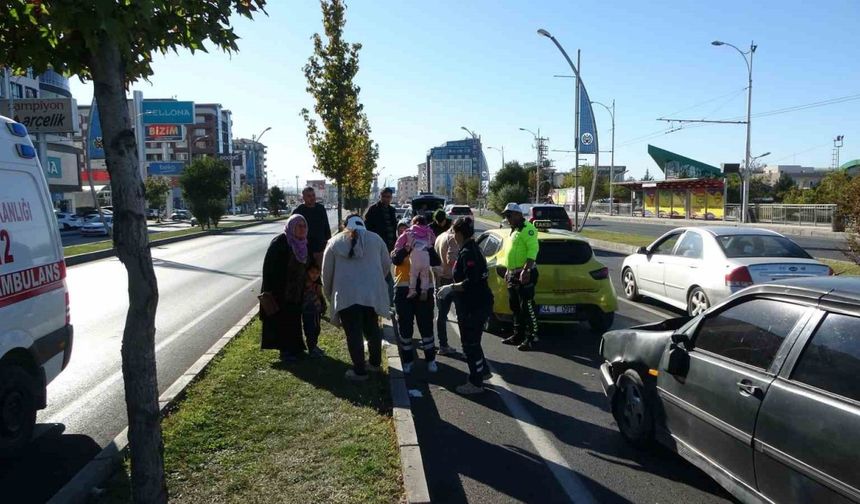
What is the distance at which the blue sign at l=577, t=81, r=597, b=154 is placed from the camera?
1062 inches

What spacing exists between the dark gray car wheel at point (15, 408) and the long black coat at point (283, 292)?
254 cm

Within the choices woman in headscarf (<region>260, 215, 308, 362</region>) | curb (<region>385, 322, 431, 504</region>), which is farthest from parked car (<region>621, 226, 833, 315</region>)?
woman in headscarf (<region>260, 215, 308, 362</region>)

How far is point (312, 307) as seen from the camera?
287 inches

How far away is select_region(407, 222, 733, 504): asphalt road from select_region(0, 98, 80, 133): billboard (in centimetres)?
2553

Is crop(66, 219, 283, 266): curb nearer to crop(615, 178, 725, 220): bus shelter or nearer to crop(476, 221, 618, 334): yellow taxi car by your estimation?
crop(476, 221, 618, 334): yellow taxi car

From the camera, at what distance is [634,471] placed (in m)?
4.56

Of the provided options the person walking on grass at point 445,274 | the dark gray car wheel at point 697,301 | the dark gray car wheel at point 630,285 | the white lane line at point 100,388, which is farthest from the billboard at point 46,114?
the dark gray car wheel at point 697,301

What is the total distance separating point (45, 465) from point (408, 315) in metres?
3.66

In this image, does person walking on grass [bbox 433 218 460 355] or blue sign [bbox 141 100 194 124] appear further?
blue sign [bbox 141 100 194 124]

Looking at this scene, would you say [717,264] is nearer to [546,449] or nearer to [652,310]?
[652,310]

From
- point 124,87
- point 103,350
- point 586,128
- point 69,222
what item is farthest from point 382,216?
point 69,222

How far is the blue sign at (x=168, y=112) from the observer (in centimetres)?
5516

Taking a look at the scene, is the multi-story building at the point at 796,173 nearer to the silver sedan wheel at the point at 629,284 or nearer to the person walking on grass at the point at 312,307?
the silver sedan wheel at the point at 629,284

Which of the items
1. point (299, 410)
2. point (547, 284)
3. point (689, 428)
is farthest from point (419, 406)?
point (547, 284)
